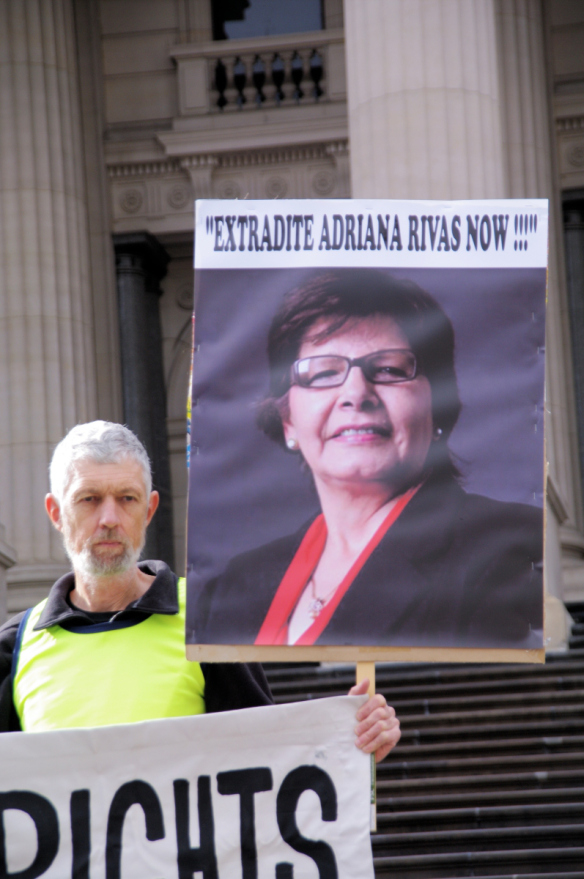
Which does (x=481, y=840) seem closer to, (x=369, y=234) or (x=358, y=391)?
(x=358, y=391)

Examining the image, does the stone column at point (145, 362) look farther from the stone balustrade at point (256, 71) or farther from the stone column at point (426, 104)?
the stone column at point (426, 104)

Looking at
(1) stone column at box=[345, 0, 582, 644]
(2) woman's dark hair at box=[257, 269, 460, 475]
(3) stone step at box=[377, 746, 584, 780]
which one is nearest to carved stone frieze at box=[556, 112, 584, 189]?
(1) stone column at box=[345, 0, 582, 644]

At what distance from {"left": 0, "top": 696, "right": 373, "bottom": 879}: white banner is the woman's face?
62 centimetres

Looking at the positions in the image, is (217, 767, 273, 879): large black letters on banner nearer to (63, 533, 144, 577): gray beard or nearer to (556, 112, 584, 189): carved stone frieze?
(63, 533, 144, 577): gray beard

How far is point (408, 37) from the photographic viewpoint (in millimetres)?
10344

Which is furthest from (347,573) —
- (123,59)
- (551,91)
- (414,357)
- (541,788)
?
(123,59)

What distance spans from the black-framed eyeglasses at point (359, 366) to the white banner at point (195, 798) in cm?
85

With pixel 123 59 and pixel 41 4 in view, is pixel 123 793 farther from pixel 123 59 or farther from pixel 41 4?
pixel 123 59

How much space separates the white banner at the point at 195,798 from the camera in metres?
3.33

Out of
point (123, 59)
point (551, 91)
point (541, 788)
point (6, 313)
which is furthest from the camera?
point (123, 59)

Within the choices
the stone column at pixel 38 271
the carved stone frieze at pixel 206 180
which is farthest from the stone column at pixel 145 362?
the stone column at pixel 38 271

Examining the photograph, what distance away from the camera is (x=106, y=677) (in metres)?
3.38

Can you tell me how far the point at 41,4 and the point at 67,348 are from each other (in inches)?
150

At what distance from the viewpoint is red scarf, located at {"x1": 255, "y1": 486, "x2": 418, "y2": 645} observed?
11.2 feet
